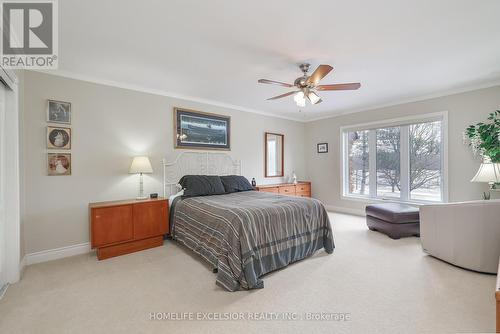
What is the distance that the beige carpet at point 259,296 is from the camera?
5.74ft

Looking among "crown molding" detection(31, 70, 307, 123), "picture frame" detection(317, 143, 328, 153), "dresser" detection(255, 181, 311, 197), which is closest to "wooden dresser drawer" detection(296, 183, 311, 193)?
"dresser" detection(255, 181, 311, 197)

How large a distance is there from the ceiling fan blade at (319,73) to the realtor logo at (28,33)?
2.41m

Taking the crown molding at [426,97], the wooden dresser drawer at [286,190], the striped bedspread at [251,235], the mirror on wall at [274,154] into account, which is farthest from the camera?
the mirror on wall at [274,154]

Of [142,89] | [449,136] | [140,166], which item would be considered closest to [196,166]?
[140,166]

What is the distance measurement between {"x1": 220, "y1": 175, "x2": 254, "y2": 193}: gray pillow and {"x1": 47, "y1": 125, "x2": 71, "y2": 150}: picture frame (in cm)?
239

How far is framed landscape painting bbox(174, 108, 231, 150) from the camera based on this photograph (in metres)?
4.20

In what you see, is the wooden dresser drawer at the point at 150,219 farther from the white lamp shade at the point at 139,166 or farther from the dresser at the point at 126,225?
the white lamp shade at the point at 139,166

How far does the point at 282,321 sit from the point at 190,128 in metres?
3.50

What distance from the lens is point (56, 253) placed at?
10.00 feet

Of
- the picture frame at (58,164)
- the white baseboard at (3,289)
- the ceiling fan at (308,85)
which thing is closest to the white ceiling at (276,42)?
the ceiling fan at (308,85)

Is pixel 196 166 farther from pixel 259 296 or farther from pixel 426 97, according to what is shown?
pixel 426 97

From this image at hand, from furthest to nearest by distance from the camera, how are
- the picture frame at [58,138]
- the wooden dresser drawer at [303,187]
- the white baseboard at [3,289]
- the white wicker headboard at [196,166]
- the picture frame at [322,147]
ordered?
the picture frame at [322,147] → the wooden dresser drawer at [303,187] → the white wicker headboard at [196,166] → the picture frame at [58,138] → the white baseboard at [3,289]

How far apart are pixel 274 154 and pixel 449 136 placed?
346 centimetres

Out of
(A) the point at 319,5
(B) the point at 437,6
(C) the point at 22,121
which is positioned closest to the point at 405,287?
(B) the point at 437,6
